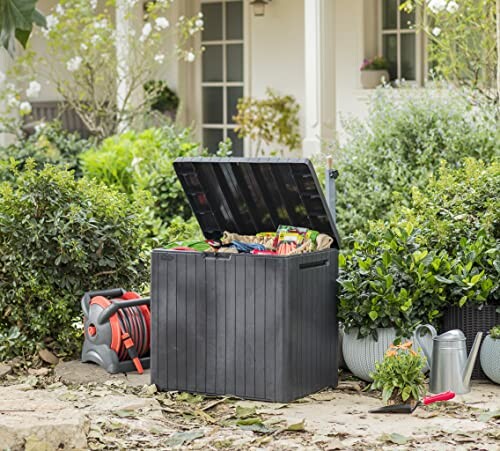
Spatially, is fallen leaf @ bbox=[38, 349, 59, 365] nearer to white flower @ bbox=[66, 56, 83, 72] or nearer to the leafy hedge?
the leafy hedge

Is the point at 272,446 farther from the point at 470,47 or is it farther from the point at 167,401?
the point at 470,47

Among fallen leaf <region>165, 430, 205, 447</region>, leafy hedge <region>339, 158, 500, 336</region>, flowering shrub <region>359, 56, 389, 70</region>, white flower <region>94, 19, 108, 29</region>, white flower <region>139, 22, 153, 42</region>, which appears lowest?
fallen leaf <region>165, 430, 205, 447</region>

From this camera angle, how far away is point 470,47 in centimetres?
1088

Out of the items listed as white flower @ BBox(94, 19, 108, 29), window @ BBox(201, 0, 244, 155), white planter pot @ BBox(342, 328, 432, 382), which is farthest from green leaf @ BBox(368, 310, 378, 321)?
window @ BBox(201, 0, 244, 155)

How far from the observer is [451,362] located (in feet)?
18.3

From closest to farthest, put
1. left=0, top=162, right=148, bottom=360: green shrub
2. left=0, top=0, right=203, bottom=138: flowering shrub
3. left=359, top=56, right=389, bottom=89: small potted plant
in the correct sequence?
1. left=0, top=162, right=148, bottom=360: green shrub
2. left=0, top=0, right=203, bottom=138: flowering shrub
3. left=359, top=56, right=389, bottom=89: small potted plant

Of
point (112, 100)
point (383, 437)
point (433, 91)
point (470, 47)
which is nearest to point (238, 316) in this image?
point (383, 437)

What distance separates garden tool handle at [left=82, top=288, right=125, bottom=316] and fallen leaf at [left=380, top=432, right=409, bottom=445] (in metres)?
2.10

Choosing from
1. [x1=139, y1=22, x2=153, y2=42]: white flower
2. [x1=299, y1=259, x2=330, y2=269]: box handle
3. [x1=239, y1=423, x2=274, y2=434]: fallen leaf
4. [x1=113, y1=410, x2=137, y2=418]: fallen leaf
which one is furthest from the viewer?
[x1=139, y1=22, x2=153, y2=42]: white flower

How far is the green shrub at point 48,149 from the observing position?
1153 centimetres

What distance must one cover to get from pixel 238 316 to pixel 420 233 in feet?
4.24

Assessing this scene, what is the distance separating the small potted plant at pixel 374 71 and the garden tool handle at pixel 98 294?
6.57 metres

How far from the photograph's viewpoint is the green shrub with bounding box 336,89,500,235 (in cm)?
849

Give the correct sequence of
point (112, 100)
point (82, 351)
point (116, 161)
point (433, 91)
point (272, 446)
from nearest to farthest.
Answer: point (272, 446)
point (82, 351)
point (433, 91)
point (116, 161)
point (112, 100)
